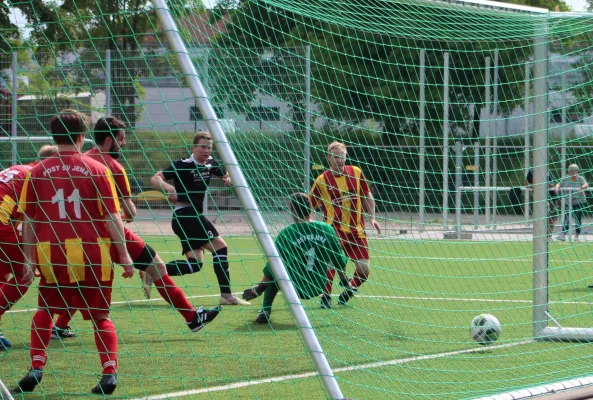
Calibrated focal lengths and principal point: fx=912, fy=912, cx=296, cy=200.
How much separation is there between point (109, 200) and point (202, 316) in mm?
1692

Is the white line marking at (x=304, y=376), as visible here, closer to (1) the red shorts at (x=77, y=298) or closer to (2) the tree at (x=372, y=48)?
(1) the red shorts at (x=77, y=298)

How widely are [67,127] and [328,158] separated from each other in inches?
137

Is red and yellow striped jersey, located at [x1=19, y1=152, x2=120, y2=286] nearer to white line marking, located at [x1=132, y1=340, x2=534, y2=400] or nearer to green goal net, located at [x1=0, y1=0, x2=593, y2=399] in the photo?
green goal net, located at [x1=0, y1=0, x2=593, y2=399]

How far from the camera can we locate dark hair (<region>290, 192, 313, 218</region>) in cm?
733

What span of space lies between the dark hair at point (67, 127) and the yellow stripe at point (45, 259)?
607 mm

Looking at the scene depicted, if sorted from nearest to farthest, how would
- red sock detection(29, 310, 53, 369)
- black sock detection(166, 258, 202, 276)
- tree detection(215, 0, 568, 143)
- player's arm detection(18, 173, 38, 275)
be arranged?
player's arm detection(18, 173, 38, 275) < red sock detection(29, 310, 53, 369) < tree detection(215, 0, 568, 143) < black sock detection(166, 258, 202, 276)

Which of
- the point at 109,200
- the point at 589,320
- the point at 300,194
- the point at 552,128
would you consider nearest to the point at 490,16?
the point at 552,128

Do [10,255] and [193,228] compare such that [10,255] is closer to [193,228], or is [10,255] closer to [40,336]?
[40,336]

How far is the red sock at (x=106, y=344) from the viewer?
532cm

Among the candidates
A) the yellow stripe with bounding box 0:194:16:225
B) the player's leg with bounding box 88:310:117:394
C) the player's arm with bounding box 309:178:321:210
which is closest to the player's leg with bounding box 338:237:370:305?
the player's arm with bounding box 309:178:321:210

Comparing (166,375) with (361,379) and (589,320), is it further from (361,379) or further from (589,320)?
(589,320)

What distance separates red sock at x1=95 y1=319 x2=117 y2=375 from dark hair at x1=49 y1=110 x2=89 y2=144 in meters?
1.11

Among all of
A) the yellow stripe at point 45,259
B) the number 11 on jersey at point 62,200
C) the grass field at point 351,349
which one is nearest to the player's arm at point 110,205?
the number 11 on jersey at point 62,200

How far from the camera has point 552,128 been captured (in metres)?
7.46
